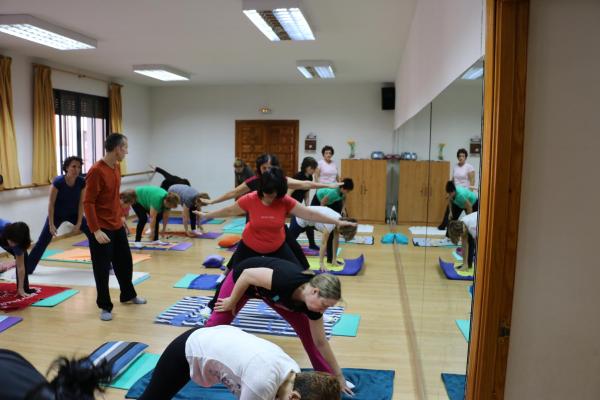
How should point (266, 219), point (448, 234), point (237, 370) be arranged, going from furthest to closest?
point (266, 219) → point (448, 234) → point (237, 370)

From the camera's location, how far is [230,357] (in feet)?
6.53

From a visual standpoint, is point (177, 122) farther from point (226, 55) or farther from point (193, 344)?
point (193, 344)

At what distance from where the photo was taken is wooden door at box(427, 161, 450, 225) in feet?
8.30

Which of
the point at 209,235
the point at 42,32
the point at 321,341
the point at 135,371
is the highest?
the point at 42,32

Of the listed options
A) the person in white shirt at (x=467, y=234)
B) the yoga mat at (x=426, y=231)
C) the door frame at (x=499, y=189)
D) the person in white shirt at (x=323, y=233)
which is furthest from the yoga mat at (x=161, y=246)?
the door frame at (x=499, y=189)

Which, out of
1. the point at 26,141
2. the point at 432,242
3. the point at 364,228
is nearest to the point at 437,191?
the point at 432,242

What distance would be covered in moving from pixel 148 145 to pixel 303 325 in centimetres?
834

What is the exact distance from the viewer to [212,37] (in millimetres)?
5445

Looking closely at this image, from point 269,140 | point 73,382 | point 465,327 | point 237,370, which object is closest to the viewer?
point 73,382

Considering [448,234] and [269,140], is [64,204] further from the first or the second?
[269,140]

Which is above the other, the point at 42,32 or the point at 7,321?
the point at 42,32

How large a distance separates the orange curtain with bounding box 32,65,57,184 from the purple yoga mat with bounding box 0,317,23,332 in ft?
11.3

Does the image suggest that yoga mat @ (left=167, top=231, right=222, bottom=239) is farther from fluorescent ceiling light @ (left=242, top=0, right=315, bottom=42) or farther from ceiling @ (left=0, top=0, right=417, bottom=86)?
fluorescent ceiling light @ (left=242, top=0, right=315, bottom=42)

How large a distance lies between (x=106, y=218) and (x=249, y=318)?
1417mm
